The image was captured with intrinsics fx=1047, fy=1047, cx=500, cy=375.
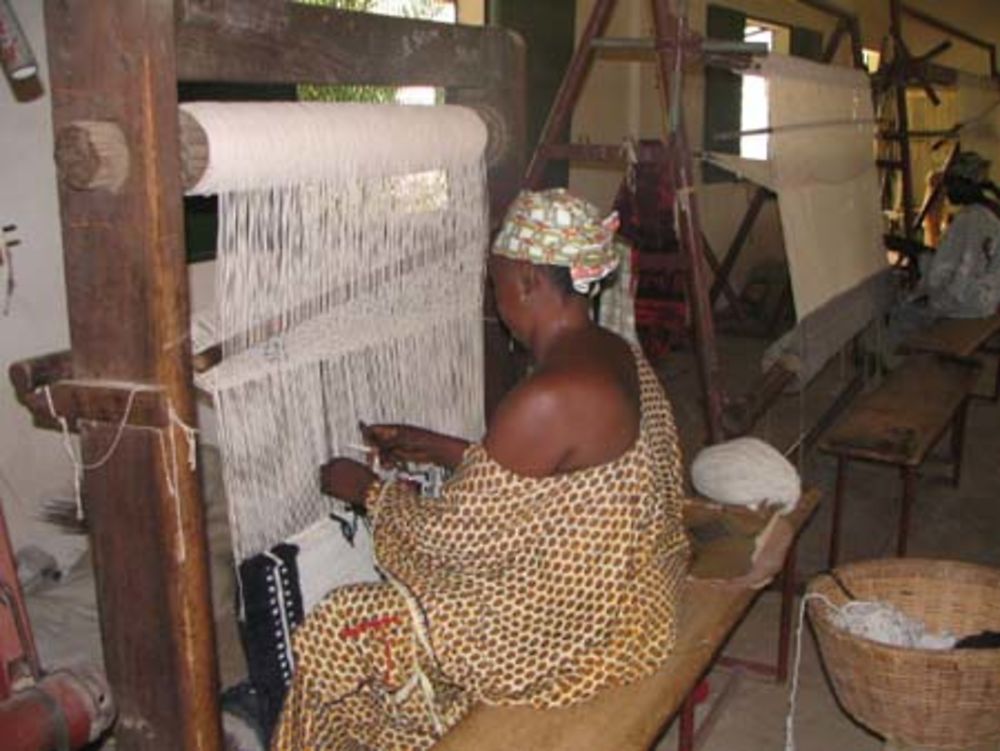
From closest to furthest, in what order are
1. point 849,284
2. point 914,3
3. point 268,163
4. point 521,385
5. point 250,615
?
point 268,163, point 521,385, point 250,615, point 849,284, point 914,3

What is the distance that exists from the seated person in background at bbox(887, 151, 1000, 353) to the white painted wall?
399cm

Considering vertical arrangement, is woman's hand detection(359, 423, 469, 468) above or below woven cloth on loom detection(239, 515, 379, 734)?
above

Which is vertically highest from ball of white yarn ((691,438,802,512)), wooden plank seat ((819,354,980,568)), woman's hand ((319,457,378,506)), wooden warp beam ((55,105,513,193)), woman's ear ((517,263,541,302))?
wooden warp beam ((55,105,513,193))

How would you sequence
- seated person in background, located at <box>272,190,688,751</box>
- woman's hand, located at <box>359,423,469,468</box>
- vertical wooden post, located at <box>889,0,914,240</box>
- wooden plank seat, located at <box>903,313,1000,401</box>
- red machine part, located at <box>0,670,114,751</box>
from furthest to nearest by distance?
vertical wooden post, located at <box>889,0,914,240</box>
wooden plank seat, located at <box>903,313,1000,401</box>
woman's hand, located at <box>359,423,469,468</box>
seated person in background, located at <box>272,190,688,751</box>
red machine part, located at <box>0,670,114,751</box>

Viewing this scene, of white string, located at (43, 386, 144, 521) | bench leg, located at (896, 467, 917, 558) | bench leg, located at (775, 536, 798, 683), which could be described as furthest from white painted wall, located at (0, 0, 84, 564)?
bench leg, located at (896, 467, 917, 558)

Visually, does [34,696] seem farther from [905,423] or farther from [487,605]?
[905,423]

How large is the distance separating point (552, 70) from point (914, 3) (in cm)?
694

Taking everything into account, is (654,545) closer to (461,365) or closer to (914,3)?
(461,365)

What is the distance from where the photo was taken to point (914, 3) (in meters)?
11.0

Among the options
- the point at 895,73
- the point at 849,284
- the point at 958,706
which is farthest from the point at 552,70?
the point at 958,706

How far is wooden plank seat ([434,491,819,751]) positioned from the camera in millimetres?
1702

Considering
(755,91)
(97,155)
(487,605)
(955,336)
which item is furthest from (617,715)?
(755,91)

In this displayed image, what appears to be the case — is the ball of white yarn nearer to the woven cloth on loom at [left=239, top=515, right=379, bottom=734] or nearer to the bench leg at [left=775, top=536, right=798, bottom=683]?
the bench leg at [left=775, top=536, right=798, bottom=683]

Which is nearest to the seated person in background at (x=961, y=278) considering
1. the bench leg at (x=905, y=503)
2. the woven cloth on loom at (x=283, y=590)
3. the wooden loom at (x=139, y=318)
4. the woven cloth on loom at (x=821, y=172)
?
the woven cloth on loom at (x=821, y=172)
